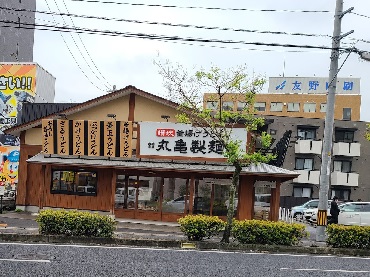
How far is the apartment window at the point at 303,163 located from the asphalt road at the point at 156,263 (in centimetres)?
3288

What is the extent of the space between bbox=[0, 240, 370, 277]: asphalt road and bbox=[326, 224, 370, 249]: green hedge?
4.15ft

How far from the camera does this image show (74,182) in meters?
26.1

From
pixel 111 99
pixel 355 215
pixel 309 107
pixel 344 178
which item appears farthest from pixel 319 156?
pixel 111 99

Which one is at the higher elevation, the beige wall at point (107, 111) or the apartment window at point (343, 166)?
the beige wall at point (107, 111)

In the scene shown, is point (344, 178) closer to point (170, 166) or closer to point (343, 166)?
point (343, 166)

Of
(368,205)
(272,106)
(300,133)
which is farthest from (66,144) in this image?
(272,106)

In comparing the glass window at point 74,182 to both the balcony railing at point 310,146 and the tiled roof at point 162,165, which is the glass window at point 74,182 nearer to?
the tiled roof at point 162,165

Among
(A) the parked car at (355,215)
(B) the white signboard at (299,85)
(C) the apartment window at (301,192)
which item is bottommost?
(C) the apartment window at (301,192)

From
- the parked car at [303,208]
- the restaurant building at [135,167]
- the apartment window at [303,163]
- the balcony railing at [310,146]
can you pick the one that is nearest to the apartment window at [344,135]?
the balcony railing at [310,146]

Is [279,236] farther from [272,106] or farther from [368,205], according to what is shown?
[272,106]

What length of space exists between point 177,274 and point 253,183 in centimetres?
1349

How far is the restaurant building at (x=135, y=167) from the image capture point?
24297 millimetres

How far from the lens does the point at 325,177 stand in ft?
62.5

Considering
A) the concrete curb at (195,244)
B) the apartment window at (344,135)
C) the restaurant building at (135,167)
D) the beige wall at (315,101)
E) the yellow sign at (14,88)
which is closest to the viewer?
the concrete curb at (195,244)
